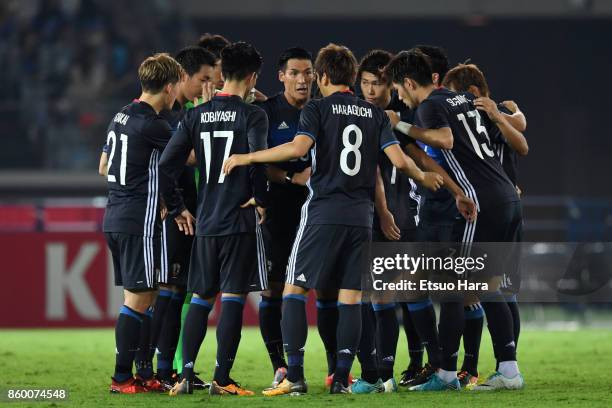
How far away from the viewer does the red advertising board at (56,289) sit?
12875 millimetres

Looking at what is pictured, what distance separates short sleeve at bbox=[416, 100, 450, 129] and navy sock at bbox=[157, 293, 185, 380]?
1860mm

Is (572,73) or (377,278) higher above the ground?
(572,73)

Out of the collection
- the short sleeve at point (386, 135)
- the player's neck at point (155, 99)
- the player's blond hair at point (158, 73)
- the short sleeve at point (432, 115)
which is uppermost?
the player's blond hair at point (158, 73)

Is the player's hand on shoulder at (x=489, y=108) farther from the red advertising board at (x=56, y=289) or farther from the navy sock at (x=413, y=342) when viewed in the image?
the red advertising board at (x=56, y=289)

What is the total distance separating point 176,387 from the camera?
6.84m

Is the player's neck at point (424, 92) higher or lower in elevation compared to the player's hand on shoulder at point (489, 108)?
higher

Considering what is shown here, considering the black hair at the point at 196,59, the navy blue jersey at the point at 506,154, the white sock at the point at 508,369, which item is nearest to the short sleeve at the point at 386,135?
the navy blue jersey at the point at 506,154

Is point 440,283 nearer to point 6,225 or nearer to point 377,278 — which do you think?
point 377,278

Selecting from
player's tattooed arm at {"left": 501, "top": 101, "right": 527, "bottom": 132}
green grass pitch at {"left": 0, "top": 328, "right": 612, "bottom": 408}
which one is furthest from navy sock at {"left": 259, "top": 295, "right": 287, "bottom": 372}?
player's tattooed arm at {"left": 501, "top": 101, "right": 527, "bottom": 132}

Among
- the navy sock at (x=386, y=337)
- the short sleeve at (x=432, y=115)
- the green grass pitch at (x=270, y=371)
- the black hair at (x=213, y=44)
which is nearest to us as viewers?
the green grass pitch at (x=270, y=371)

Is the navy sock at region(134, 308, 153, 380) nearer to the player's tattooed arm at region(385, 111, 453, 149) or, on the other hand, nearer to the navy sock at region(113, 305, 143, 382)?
the navy sock at region(113, 305, 143, 382)

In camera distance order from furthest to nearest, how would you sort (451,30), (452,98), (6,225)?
1. (451,30)
2. (6,225)
3. (452,98)

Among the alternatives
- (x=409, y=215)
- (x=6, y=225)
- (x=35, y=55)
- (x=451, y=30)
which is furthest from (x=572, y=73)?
(x=409, y=215)

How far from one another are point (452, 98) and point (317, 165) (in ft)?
3.18
